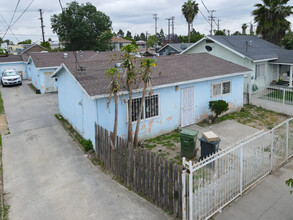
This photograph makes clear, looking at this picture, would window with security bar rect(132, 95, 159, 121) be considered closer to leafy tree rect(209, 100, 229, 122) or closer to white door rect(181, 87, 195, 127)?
white door rect(181, 87, 195, 127)

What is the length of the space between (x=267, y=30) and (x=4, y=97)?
27137 mm

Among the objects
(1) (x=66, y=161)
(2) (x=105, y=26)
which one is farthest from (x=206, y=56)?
(2) (x=105, y=26)

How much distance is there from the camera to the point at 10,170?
9039 mm

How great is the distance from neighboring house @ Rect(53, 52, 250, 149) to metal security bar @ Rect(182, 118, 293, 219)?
14.5ft

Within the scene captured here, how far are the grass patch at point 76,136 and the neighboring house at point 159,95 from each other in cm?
23

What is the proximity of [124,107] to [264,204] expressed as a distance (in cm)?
612

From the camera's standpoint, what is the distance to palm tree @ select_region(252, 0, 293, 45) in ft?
85.8

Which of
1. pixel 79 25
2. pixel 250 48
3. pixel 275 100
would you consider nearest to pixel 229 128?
pixel 275 100

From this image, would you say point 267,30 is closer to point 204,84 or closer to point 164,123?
point 204,84

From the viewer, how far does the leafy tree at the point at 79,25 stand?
46.0 m

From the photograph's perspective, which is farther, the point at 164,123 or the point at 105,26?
the point at 105,26

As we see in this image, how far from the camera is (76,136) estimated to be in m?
11.9

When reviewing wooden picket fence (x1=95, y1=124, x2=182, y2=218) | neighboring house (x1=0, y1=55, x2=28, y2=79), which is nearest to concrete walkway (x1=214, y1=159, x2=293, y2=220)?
wooden picket fence (x1=95, y1=124, x2=182, y2=218)

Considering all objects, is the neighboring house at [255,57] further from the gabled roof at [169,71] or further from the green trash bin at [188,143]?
the green trash bin at [188,143]
